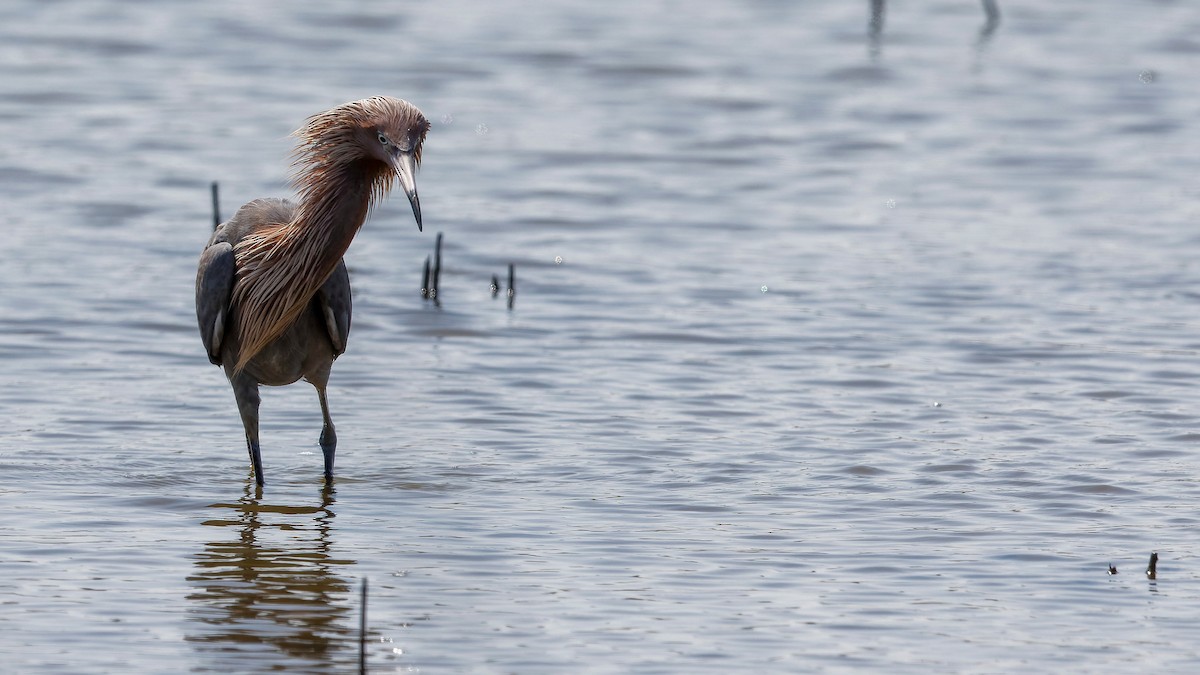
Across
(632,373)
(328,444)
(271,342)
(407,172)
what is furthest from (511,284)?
(407,172)

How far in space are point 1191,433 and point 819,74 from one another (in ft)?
37.3

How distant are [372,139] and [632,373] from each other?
10.3ft

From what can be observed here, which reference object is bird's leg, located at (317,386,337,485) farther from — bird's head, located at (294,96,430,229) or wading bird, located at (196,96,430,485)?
bird's head, located at (294,96,430,229)

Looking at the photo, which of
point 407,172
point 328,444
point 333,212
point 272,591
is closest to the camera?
point 272,591

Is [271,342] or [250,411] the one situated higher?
[271,342]

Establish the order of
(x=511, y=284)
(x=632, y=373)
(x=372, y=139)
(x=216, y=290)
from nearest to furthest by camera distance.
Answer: (x=372, y=139)
(x=216, y=290)
(x=632, y=373)
(x=511, y=284)

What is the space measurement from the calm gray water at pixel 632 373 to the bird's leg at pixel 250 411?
0.49ft

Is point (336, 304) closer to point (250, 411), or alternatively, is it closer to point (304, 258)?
point (304, 258)

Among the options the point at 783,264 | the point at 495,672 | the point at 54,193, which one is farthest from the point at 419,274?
the point at 495,672

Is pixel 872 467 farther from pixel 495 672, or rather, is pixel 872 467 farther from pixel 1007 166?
pixel 1007 166

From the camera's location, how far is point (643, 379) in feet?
32.9

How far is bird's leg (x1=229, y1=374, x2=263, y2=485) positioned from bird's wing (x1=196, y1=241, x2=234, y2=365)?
0.20 meters

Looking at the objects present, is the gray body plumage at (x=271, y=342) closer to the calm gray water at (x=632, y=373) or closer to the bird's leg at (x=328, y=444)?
the bird's leg at (x=328, y=444)

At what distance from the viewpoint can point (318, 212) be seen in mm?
7547
